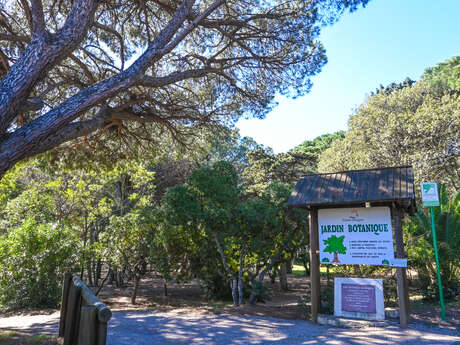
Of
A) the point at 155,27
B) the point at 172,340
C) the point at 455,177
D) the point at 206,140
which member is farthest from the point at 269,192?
the point at 455,177

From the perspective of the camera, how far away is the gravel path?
5.54m

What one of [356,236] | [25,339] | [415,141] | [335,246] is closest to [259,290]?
[335,246]

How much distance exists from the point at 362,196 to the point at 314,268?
199 centimetres

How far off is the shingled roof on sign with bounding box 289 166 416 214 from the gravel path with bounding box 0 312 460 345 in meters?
2.51

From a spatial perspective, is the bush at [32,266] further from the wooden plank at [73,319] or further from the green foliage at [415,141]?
the green foliage at [415,141]

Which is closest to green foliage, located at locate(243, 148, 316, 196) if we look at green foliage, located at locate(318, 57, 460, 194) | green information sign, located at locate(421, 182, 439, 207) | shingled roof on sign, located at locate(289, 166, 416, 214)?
green foliage, located at locate(318, 57, 460, 194)

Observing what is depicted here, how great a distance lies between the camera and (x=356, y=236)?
7.15 metres

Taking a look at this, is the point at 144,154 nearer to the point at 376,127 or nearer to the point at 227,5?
the point at 227,5

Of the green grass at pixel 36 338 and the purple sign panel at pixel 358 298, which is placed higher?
the purple sign panel at pixel 358 298

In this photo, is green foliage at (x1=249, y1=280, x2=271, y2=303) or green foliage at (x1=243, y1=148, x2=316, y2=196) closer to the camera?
green foliage at (x1=249, y1=280, x2=271, y2=303)

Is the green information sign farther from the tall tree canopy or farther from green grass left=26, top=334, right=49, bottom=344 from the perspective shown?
green grass left=26, top=334, right=49, bottom=344

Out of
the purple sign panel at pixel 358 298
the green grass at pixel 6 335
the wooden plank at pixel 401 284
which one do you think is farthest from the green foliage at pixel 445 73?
the green grass at pixel 6 335

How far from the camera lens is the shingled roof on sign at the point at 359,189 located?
6.71m

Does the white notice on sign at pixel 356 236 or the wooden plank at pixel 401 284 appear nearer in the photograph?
the wooden plank at pixel 401 284
